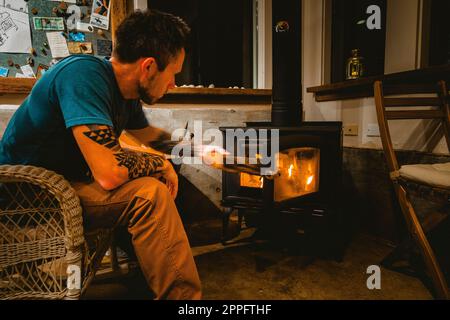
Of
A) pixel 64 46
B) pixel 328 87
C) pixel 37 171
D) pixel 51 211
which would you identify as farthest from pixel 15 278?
pixel 328 87

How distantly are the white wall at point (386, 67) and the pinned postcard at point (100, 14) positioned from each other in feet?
5.30

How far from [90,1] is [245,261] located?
6.78 feet

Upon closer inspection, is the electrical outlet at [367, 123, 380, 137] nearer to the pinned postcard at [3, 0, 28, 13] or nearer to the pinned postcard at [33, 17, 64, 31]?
the pinned postcard at [33, 17, 64, 31]

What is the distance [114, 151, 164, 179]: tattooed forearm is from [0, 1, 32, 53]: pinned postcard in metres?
1.62

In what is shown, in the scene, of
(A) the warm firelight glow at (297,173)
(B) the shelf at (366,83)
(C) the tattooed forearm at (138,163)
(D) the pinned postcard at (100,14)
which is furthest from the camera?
(D) the pinned postcard at (100,14)

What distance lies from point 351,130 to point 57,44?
87.5 inches

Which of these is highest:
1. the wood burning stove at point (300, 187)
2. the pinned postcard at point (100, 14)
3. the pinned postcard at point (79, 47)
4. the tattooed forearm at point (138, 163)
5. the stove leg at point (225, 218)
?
the pinned postcard at point (100, 14)

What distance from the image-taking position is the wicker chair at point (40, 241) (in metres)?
0.98

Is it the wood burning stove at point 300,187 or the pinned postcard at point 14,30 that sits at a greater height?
the pinned postcard at point 14,30

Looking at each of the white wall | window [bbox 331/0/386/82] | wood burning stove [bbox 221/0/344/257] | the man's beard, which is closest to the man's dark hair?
the man's beard

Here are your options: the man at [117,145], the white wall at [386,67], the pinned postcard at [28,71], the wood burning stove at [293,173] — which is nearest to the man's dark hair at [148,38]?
the man at [117,145]

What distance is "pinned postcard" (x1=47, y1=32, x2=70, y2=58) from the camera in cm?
226

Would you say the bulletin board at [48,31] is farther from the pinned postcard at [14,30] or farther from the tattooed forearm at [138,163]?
the tattooed forearm at [138,163]

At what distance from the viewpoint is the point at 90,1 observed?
2309mm
